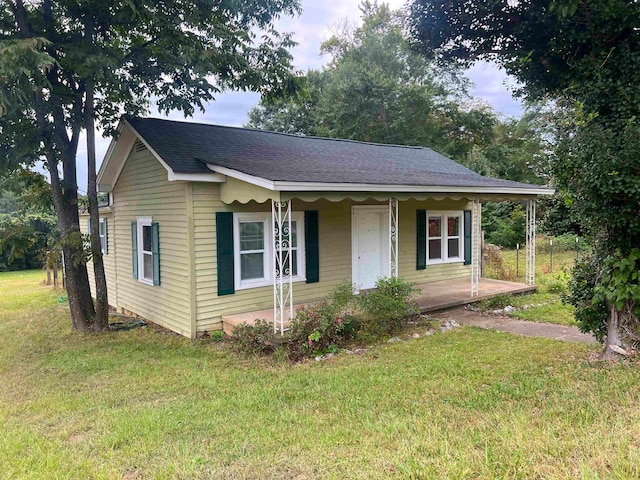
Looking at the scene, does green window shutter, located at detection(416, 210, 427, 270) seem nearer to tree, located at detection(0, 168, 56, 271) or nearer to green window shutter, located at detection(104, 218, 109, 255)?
green window shutter, located at detection(104, 218, 109, 255)

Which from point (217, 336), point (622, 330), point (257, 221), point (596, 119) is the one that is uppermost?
point (596, 119)

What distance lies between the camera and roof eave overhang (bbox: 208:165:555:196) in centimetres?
630

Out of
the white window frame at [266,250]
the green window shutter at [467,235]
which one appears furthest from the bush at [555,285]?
the white window frame at [266,250]

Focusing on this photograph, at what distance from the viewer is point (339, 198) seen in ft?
23.1

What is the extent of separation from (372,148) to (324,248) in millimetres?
5056

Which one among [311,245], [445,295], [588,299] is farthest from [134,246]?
[588,299]

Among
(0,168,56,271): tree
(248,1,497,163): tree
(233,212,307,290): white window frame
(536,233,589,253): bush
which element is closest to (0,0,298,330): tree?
(0,168,56,271): tree

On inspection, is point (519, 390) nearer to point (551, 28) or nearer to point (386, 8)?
point (551, 28)

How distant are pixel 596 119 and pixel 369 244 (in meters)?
5.75

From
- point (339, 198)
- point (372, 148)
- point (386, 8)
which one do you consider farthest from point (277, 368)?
point (386, 8)

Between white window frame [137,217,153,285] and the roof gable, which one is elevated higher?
the roof gable

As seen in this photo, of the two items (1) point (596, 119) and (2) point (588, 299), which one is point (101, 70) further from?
(2) point (588, 299)

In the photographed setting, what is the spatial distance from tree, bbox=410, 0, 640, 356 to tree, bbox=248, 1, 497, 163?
19111 millimetres

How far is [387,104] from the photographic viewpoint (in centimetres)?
2539
